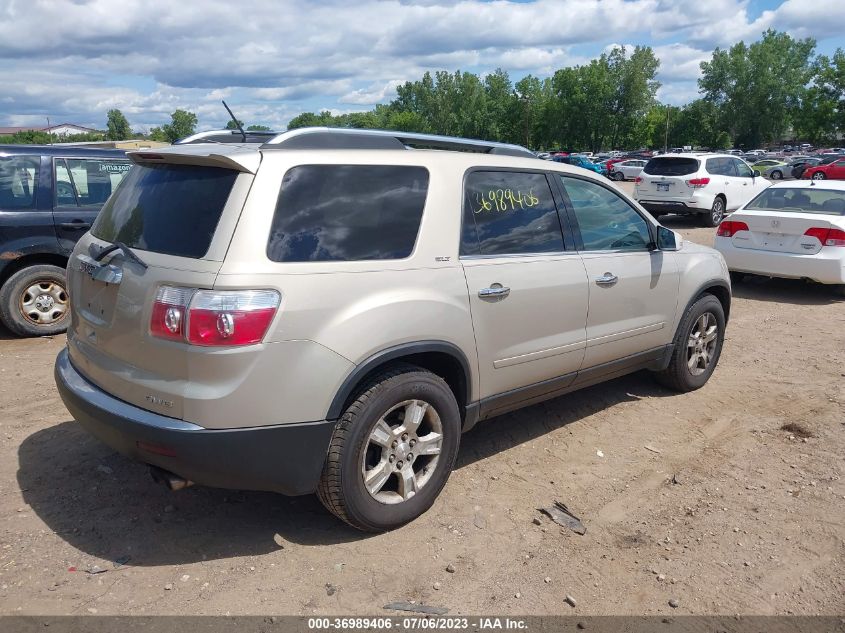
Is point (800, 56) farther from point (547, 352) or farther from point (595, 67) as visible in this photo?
point (547, 352)

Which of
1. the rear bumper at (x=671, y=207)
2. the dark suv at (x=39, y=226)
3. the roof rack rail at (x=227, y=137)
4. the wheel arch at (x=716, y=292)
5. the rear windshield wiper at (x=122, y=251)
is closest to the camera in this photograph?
the rear windshield wiper at (x=122, y=251)

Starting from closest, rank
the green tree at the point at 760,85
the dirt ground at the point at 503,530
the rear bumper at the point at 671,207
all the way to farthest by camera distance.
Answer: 1. the dirt ground at the point at 503,530
2. the rear bumper at the point at 671,207
3. the green tree at the point at 760,85

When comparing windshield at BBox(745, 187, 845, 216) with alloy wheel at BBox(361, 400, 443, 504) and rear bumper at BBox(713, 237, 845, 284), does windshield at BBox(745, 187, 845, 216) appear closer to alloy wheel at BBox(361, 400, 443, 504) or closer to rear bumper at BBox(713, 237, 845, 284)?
rear bumper at BBox(713, 237, 845, 284)

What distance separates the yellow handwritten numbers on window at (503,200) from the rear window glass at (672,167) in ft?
44.0

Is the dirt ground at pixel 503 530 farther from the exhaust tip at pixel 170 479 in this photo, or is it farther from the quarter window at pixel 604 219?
the quarter window at pixel 604 219

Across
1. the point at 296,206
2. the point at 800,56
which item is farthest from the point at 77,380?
the point at 800,56

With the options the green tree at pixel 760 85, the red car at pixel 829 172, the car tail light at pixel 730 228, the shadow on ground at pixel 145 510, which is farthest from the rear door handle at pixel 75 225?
the green tree at pixel 760 85

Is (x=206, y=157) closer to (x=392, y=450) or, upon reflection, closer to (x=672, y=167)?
(x=392, y=450)

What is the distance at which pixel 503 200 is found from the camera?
3.98 m

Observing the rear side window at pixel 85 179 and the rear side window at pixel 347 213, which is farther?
the rear side window at pixel 85 179

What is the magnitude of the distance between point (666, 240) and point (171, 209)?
11.1 ft

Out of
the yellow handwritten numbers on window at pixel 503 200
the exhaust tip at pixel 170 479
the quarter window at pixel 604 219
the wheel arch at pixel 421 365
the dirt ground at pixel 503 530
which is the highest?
the yellow handwritten numbers on window at pixel 503 200

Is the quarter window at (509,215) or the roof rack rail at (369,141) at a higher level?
the roof rack rail at (369,141)

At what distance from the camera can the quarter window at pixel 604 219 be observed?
14.5 ft
